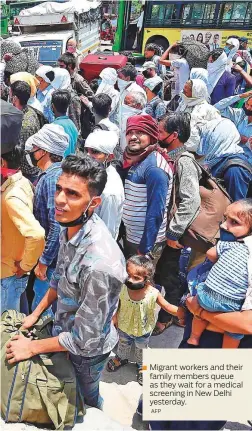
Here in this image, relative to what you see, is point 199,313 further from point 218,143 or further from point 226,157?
point 218,143

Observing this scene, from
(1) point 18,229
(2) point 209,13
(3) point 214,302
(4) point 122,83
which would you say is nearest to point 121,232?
(1) point 18,229

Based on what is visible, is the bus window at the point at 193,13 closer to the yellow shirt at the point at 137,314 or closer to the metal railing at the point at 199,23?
the metal railing at the point at 199,23

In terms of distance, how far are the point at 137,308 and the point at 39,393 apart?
3.97 ft

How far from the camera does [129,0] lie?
13617 millimetres

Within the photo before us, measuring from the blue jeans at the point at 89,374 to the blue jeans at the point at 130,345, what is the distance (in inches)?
35.4

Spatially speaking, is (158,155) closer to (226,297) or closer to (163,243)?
(163,243)

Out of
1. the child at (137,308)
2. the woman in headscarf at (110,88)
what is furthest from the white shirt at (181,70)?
the child at (137,308)

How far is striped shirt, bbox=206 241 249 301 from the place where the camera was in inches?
66.8

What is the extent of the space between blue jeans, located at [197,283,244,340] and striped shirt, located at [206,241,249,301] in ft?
0.08

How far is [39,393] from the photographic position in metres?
1.65

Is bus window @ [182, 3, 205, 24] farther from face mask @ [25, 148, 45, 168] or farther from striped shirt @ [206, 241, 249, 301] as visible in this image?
striped shirt @ [206, 241, 249, 301]

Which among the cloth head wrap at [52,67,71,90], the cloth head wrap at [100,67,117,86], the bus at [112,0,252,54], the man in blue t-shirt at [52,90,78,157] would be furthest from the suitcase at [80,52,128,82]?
the man in blue t-shirt at [52,90,78,157]

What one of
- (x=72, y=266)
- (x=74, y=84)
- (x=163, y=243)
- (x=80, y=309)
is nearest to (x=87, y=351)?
(x=80, y=309)

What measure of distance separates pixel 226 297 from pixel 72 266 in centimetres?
67
